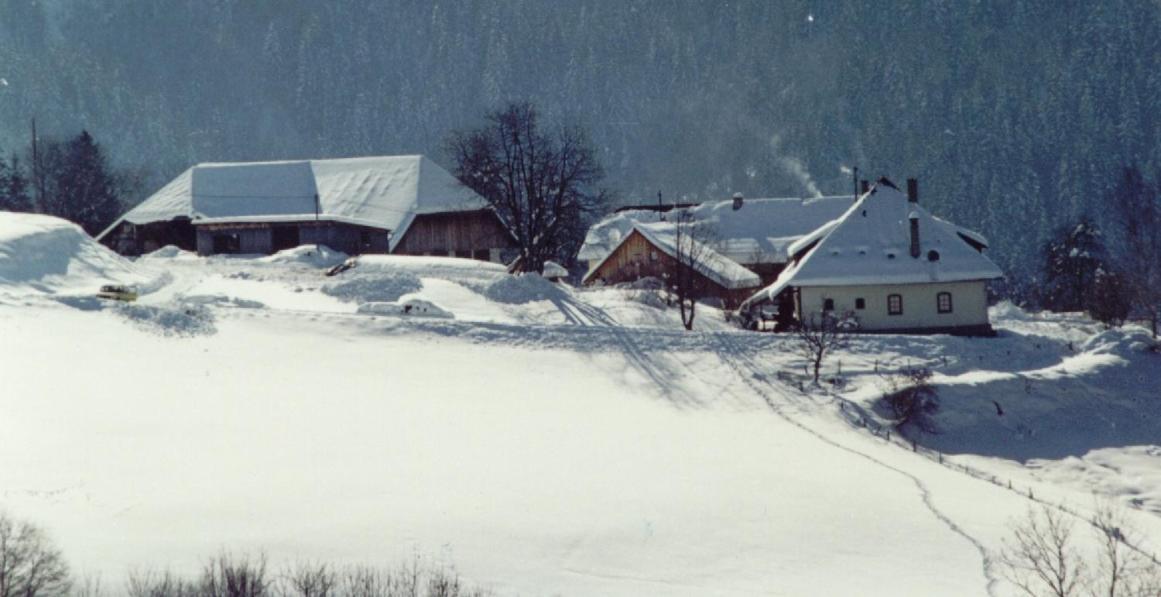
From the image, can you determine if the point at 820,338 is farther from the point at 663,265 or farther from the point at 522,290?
the point at 663,265

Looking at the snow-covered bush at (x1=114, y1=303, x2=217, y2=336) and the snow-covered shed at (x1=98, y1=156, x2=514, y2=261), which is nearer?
the snow-covered bush at (x1=114, y1=303, x2=217, y2=336)

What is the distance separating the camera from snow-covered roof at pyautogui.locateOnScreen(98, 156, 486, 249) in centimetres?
6575

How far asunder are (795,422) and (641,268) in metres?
29.1

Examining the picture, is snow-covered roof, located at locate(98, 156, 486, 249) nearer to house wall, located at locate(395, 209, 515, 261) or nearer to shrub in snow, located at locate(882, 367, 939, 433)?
house wall, located at locate(395, 209, 515, 261)

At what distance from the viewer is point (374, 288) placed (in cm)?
4466

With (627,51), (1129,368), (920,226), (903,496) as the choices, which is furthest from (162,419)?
(627,51)

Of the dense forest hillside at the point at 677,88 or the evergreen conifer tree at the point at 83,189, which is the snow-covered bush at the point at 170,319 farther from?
the dense forest hillside at the point at 677,88

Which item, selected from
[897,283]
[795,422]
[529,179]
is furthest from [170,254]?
[795,422]

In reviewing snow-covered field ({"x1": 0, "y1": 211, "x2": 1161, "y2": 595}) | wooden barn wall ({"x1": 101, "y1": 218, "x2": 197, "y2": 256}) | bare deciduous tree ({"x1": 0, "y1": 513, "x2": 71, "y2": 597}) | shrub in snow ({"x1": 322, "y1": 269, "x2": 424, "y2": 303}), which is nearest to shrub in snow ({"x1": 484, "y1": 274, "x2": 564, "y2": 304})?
snow-covered field ({"x1": 0, "y1": 211, "x2": 1161, "y2": 595})

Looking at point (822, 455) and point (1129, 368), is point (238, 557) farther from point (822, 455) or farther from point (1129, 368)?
point (1129, 368)

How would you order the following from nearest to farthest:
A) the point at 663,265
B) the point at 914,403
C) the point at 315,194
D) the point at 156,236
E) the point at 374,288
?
1. the point at 914,403
2. the point at 374,288
3. the point at 663,265
4. the point at 156,236
5. the point at 315,194

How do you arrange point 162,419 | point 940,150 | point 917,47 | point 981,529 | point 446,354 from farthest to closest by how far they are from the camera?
1. point 917,47
2. point 940,150
3. point 446,354
4. point 162,419
5. point 981,529

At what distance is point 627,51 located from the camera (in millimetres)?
189750

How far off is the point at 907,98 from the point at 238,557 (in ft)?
519
